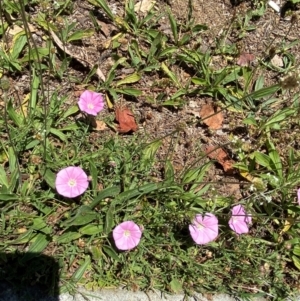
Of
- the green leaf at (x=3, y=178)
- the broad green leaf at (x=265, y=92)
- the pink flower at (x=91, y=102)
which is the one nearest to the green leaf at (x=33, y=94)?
the pink flower at (x=91, y=102)

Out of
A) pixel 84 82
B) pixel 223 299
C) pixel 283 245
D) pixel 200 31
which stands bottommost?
pixel 223 299

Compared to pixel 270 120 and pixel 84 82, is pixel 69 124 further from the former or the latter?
pixel 270 120

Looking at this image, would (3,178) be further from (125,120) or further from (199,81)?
(199,81)

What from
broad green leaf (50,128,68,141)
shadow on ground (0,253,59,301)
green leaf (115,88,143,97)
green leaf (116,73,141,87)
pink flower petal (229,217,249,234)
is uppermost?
green leaf (116,73,141,87)

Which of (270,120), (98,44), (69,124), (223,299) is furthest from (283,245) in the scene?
(98,44)

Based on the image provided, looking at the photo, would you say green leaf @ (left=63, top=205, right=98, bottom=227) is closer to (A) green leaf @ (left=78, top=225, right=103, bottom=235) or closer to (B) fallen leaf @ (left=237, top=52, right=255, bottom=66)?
(A) green leaf @ (left=78, top=225, right=103, bottom=235)

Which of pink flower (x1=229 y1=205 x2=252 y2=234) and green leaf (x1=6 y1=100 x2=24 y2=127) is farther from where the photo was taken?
green leaf (x1=6 y1=100 x2=24 y2=127)

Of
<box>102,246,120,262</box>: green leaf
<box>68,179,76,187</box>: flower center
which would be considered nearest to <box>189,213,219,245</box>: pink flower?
<box>102,246,120,262</box>: green leaf

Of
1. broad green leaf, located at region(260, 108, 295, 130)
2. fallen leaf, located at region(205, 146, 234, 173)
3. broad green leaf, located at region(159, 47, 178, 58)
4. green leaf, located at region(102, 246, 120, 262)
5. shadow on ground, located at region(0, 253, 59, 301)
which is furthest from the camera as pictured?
broad green leaf, located at region(159, 47, 178, 58)

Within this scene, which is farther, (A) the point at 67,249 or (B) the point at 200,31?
(B) the point at 200,31
